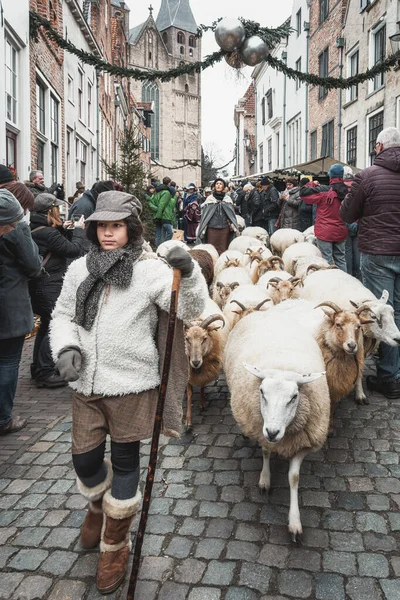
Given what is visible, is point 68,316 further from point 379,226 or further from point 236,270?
point 236,270

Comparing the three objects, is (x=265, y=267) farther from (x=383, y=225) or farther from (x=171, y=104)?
(x=171, y=104)

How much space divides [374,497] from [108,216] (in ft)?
8.60

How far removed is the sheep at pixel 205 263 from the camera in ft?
32.0

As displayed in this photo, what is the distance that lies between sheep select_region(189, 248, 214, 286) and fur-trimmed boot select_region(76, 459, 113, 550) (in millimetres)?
6719

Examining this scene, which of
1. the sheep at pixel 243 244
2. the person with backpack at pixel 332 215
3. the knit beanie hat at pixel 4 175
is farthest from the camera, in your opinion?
the sheep at pixel 243 244

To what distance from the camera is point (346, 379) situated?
4.81m

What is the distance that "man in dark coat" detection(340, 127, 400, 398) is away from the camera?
5426 millimetres

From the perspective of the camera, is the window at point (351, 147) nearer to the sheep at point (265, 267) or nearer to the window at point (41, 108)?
the window at point (41, 108)

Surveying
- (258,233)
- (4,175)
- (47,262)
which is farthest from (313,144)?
(4,175)

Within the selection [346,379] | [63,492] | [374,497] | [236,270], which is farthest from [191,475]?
[236,270]

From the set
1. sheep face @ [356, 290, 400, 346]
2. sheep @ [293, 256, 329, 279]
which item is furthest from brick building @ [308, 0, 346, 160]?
sheep face @ [356, 290, 400, 346]

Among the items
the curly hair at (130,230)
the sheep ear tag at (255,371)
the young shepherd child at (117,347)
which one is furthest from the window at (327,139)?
the young shepherd child at (117,347)

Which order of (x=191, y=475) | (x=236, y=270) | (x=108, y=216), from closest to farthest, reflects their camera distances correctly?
(x=108, y=216)
(x=191, y=475)
(x=236, y=270)

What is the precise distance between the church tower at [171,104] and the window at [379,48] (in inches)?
2015
